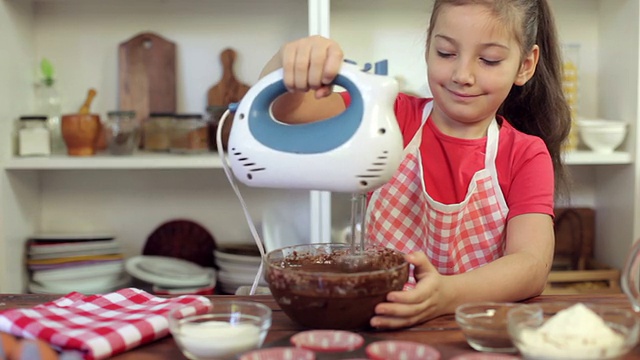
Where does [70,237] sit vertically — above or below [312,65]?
below

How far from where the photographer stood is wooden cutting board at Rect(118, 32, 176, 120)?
7.69 feet

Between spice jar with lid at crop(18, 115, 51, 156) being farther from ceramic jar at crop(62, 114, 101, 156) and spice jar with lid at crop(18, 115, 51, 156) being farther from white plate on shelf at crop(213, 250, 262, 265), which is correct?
white plate on shelf at crop(213, 250, 262, 265)

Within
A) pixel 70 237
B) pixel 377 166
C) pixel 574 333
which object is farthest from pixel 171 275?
pixel 574 333

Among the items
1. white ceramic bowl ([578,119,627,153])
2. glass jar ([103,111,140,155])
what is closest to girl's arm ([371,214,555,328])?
white ceramic bowl ([578,119,627,153])

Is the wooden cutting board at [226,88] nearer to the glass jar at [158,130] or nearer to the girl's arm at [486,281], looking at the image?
the glass jar at [158,130]

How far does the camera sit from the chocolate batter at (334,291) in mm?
833

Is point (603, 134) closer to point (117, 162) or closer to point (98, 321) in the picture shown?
point (117, 162)

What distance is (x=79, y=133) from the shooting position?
2189 mm

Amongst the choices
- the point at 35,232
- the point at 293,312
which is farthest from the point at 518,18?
the point at 35,232

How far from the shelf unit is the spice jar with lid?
53mm

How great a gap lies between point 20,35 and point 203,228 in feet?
2.56

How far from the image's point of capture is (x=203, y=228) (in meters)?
2.43

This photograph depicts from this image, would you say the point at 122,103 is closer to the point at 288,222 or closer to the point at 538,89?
the point at 288,222

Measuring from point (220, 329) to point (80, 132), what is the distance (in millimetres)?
1523
